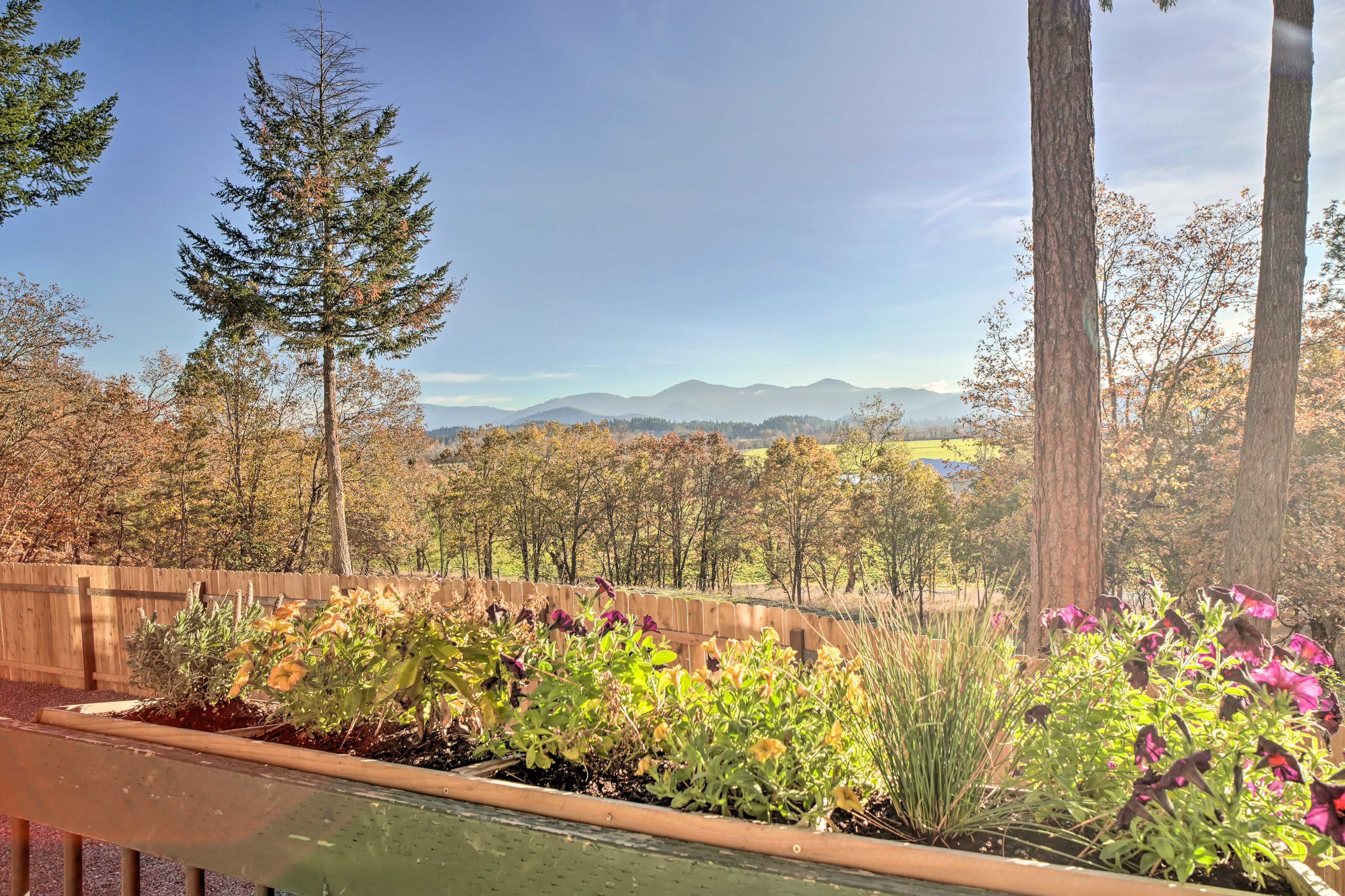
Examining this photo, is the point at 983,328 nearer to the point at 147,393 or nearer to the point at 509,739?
the point at 509,739

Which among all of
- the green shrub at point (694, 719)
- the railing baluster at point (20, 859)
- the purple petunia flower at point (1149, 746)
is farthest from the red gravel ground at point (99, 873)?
the purple petunia flower at point (1149, 746)

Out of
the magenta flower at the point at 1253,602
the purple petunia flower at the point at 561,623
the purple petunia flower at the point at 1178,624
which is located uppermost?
the magenta flower at the point at 1253,602

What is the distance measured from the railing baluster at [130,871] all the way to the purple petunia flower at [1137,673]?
2.07 m

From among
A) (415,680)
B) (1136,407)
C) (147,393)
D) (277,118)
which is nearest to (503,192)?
(277,118)

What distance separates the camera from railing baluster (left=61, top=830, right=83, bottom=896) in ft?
5.37

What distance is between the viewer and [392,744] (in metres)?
1.52

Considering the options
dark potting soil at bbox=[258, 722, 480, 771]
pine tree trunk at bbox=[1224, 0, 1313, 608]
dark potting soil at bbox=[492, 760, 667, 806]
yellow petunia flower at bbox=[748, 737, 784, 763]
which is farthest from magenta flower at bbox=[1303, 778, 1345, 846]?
pine tree trunk at bbox=[1224, 0, 1313, 608]

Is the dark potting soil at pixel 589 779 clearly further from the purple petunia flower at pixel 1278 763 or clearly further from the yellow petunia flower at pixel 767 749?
the purple petunia flower at pixel 1278 763

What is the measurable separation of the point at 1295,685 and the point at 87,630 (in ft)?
26.9

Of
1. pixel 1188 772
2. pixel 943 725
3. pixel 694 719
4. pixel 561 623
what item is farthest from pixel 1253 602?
pixel 561 623

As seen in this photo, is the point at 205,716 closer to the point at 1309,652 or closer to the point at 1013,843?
the point at 1013,843

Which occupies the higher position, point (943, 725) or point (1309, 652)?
point (1309, 652)

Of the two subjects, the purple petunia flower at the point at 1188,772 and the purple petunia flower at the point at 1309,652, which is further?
the purple petunia flower at the point at 1309,652

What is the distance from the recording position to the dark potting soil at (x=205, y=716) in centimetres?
165
